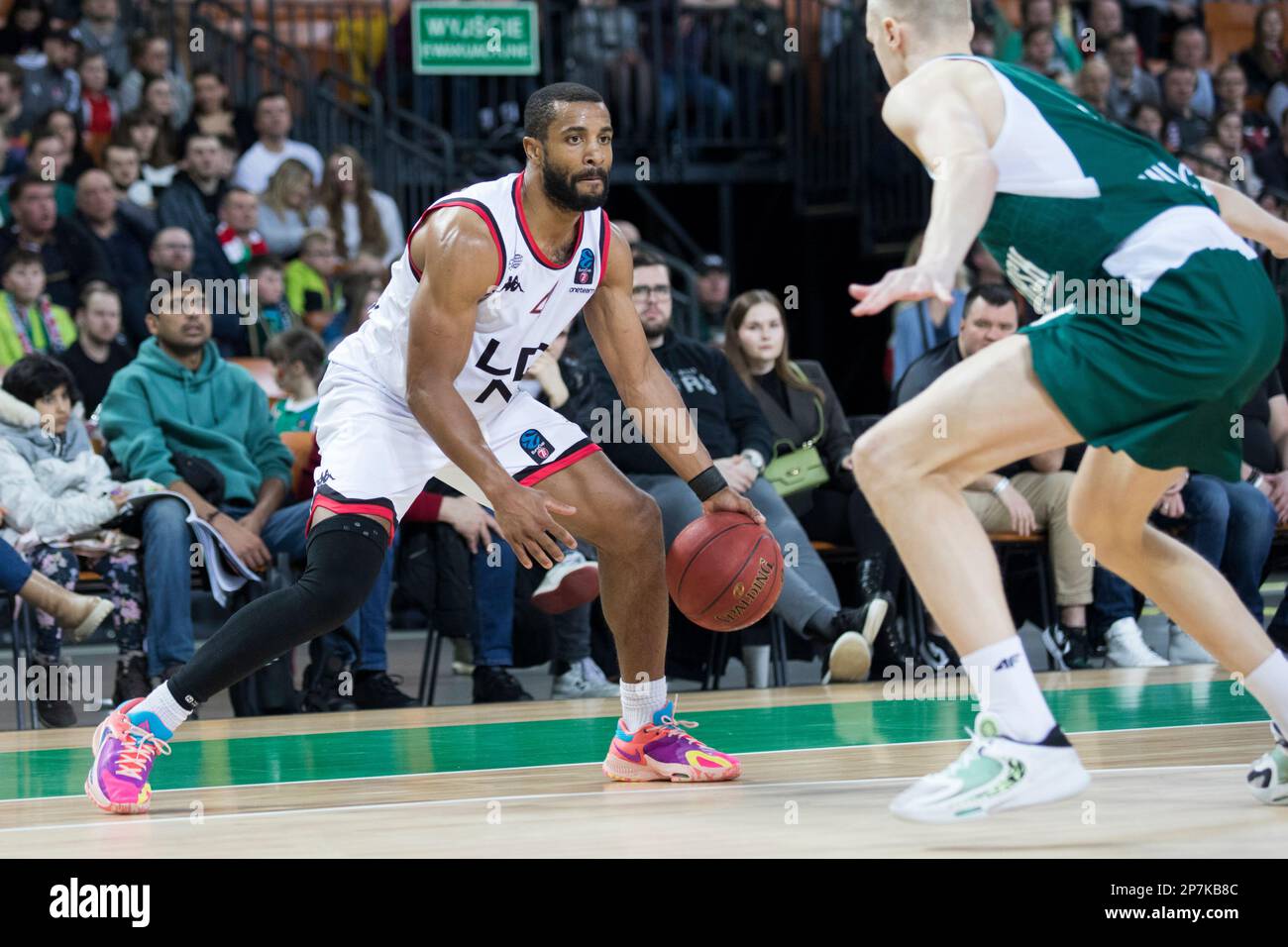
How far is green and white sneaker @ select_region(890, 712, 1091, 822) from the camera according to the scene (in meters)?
3.23

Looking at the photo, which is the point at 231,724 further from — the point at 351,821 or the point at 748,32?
the point at 748,32

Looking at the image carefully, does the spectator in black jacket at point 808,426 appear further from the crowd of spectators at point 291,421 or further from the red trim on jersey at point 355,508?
the red trim on jersey at point 355,508

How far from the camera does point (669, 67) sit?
40.8 ft

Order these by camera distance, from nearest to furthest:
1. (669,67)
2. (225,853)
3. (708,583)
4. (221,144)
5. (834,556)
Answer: (225,853), (708,583), (834,556), (221,144), (669,67)

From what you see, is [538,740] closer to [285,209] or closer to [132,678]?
[132,678]

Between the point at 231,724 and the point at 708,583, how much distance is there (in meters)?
2.17

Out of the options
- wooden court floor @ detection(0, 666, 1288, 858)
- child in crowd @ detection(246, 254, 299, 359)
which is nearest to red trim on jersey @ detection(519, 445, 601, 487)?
wooden court floor @ detection(0, 666, 1288, 858)

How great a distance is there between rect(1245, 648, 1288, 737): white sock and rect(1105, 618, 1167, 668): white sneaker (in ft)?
12.3

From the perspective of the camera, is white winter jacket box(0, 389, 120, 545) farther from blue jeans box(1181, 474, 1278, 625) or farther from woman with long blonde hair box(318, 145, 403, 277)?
blue jeans box(1181, 474, 1278, 625)

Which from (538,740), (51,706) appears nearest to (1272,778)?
(538,740)

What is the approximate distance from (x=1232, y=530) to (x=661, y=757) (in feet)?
13.3

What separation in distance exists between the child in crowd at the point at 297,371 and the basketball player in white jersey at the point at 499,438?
3.03 metres

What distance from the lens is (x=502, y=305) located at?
14.2 ft
